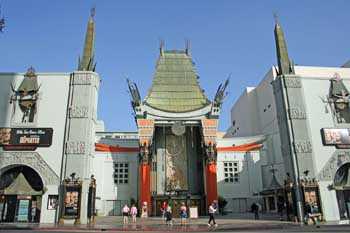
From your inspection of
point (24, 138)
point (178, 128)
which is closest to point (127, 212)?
point (24, 138)

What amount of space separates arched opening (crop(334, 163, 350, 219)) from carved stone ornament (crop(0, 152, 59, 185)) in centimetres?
1641

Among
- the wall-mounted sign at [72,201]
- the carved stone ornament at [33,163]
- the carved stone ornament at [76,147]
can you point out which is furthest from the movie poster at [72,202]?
the carved stone ornament at [76,147]

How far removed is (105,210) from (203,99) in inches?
A: 582

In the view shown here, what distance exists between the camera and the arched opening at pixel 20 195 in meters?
17.0

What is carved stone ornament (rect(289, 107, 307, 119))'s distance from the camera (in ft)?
61.0

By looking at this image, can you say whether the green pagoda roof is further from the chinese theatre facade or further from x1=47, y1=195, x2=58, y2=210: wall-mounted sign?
x1=47, y1=195, x2=58, y2=210: wall-mounted sign

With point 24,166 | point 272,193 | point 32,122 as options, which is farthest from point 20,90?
point 272,193

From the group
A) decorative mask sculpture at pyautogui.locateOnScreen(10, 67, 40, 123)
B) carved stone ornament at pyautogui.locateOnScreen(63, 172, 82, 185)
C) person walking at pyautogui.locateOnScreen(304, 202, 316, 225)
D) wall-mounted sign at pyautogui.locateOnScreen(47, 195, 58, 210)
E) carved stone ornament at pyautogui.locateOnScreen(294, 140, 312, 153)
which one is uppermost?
decorative mask sculpture at pyautogui.locateOnScreen(10, 67, 40, 123)

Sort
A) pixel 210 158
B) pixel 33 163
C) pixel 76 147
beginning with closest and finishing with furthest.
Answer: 1. pixel 33 163
2. pixel 76 147
3. pixel 210 158

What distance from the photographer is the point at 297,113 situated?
18.7 m

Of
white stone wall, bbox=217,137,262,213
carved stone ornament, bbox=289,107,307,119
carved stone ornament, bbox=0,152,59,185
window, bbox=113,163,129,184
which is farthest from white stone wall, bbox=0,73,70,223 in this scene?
white stone wall, bbox=217,137,262,213

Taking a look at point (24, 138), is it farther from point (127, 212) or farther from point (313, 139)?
point (313, 139)

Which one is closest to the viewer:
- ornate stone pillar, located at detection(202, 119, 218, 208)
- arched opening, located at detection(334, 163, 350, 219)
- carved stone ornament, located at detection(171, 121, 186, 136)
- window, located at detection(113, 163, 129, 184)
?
arched opening, located at detection(334, 163, 350, 219)

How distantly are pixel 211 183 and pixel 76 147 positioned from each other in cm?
1477
